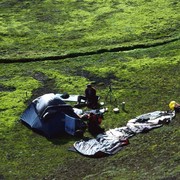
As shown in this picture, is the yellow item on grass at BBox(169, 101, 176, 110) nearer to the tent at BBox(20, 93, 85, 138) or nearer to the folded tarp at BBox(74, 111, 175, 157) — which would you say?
the folded tarp at BBox(74, 111, 175, 157)

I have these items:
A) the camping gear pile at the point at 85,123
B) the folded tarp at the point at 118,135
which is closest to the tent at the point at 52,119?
the camping gear pile at the point at 85,123

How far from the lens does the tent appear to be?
108 feet

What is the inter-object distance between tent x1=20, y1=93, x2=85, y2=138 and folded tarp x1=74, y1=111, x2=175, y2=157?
1.58m

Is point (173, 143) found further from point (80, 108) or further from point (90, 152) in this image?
point (80, 108)

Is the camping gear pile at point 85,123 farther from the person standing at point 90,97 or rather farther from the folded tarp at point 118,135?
the person standing at point 90,97

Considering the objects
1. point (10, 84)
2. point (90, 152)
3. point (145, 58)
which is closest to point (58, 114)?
point (90, 152)

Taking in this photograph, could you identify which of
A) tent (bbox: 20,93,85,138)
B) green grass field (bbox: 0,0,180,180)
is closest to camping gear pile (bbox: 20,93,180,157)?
tent (bbox: 20,93,85,138)

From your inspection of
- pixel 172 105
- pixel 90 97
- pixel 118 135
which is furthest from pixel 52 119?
pixel 172 105

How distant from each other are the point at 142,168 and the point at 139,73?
16881 mm

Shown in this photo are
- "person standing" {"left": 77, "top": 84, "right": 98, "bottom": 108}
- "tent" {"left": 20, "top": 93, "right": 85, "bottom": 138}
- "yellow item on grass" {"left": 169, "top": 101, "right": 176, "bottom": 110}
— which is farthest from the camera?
"person standing" {"left": 77, "top": 84, "right": 98, "bottom": 108}

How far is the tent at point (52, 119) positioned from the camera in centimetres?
3281

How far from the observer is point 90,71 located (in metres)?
44.8

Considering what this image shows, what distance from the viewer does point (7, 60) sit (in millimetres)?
48625

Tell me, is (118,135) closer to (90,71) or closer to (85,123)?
(85,123)
